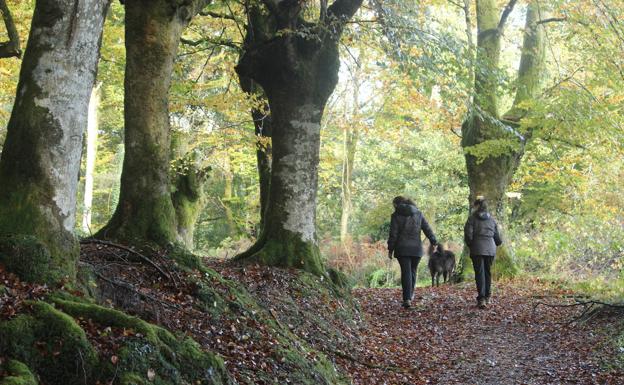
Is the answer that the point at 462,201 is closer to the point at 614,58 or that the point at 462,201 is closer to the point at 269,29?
the point at 614,58

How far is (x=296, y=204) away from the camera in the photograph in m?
10.3

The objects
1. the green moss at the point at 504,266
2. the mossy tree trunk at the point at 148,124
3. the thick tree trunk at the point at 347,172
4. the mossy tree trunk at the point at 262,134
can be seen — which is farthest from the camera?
the thick tree trunk at the point at 347,172

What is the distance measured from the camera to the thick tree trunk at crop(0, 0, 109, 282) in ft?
15.0

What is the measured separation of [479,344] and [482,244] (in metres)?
3.05

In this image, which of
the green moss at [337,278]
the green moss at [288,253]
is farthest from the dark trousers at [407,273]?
the green moss at [288,253]

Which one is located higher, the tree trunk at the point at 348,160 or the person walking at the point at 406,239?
the tree trunk at the point at 348,160

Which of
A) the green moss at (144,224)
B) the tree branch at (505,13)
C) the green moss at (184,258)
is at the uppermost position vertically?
the tree branch at (505,13)

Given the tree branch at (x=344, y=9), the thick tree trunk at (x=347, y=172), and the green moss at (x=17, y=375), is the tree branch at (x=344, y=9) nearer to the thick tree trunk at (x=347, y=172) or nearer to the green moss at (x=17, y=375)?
the green moss at (x=17, y=375)

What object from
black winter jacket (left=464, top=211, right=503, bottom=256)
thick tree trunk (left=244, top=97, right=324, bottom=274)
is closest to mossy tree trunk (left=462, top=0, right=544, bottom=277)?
black winter jacket (left=464, top=211, right=503, bottom=256)

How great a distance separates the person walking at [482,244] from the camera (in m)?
12.1

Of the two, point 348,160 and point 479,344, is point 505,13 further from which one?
point 348,160

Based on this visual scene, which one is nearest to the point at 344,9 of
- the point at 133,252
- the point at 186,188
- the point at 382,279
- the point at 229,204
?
the point at 133,252

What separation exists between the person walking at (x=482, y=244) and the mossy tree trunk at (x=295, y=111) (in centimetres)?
336

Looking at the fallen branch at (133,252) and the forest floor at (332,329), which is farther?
the fallen branch at (133,252)
